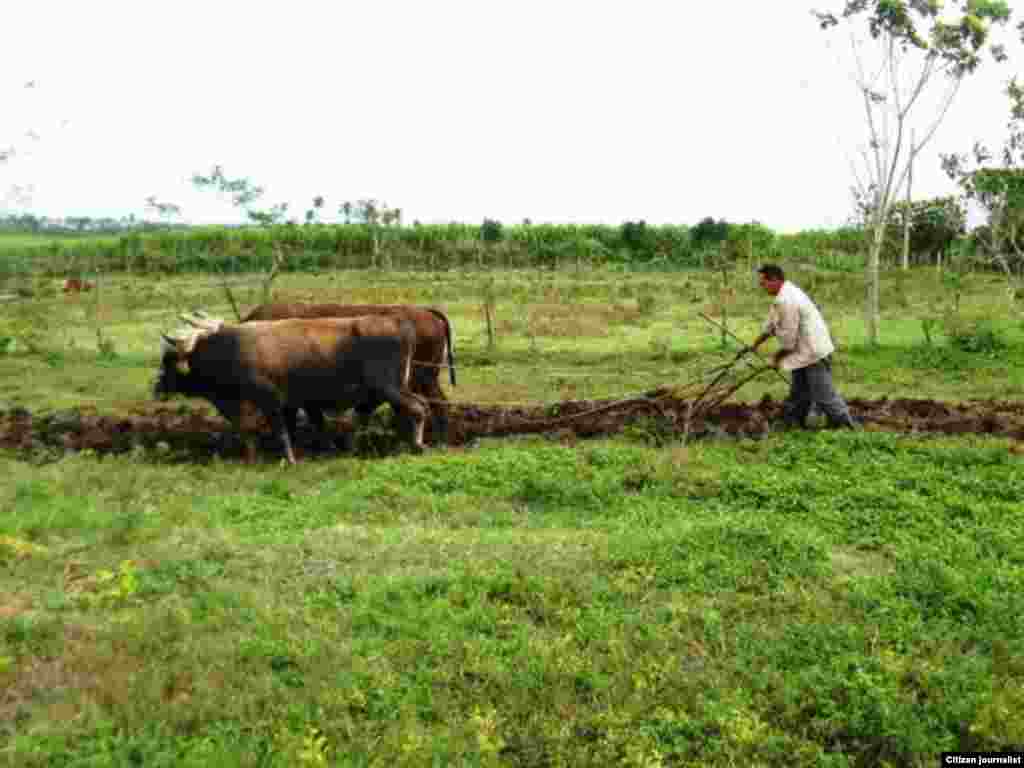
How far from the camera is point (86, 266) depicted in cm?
3856

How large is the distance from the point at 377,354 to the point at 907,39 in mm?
10469

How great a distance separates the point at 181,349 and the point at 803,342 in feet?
21.2

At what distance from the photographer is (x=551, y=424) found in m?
9.73

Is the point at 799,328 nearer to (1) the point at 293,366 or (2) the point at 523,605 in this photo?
(2) the point at 523,605

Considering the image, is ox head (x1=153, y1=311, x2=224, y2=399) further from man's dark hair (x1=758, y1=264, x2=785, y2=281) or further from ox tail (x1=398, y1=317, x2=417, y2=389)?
man's dark hair (x1=758, y1=264, x2=785, y2=281)

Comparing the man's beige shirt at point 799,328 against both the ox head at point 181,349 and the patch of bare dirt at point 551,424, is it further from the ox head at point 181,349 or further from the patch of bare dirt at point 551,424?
the ox head at point 181,349

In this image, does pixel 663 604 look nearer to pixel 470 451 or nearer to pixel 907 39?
pixel 470 451

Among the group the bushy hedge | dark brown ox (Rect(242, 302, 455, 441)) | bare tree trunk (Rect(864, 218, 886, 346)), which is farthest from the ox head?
the bushy hedge

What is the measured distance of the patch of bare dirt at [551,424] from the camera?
9.08 m

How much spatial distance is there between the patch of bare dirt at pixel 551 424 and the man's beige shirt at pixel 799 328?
829 millimetres

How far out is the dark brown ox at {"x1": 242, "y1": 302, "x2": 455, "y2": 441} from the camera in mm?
10211

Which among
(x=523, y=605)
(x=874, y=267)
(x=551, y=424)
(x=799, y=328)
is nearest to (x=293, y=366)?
(x=551, y=424)

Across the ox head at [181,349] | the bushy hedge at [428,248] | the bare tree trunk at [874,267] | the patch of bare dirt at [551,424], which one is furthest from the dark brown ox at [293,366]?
the bushy hedge at [428,248]

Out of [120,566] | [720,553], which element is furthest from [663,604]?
[120,566]
